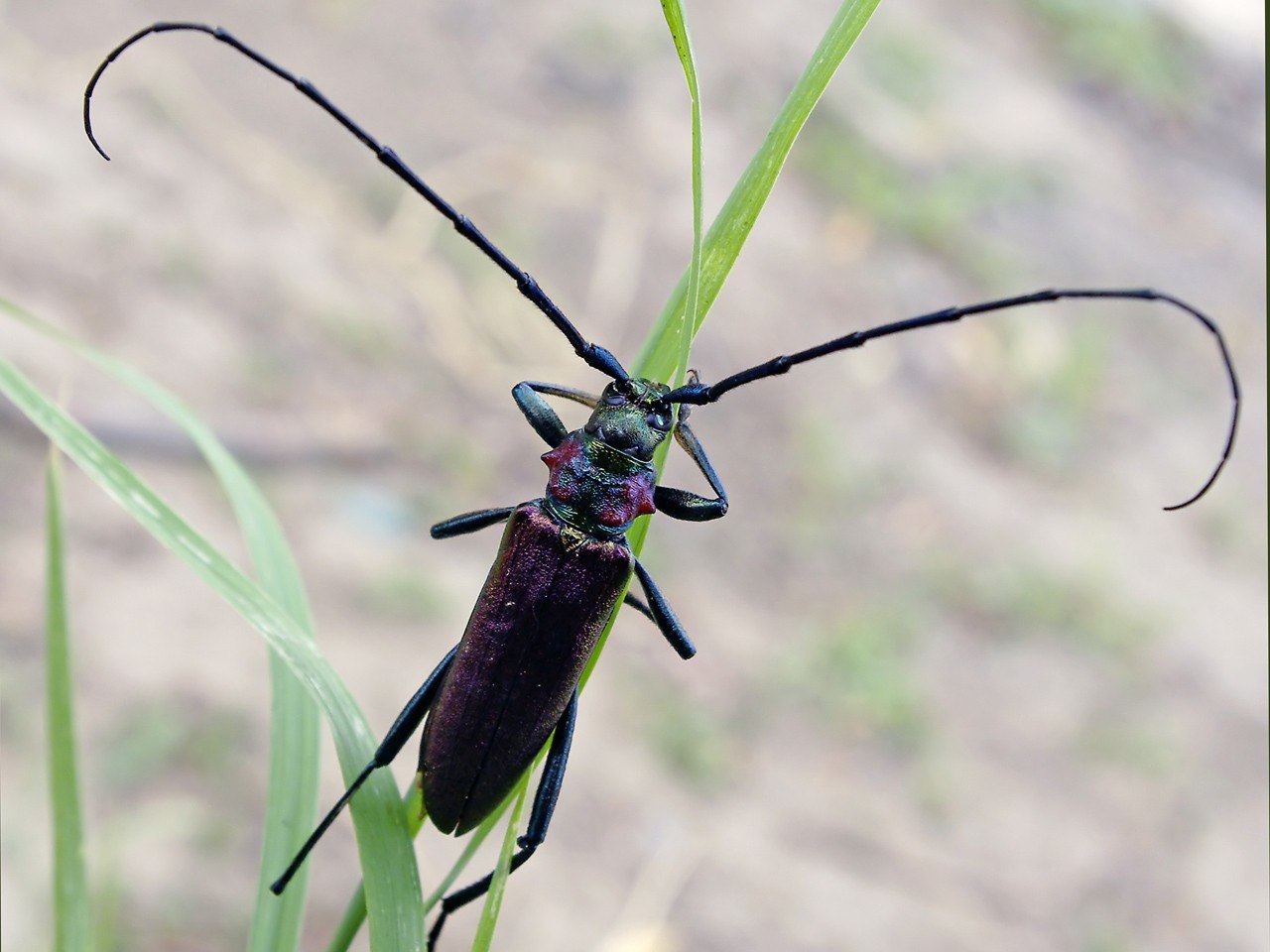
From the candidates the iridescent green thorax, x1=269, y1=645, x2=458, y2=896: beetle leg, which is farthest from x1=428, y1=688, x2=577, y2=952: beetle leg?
the iridescent green thorax

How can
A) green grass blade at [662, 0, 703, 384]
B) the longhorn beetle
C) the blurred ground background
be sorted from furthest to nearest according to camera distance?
the blurred ground background < the longhorn beetle < green grass blade at [662, 0, 703, 384]

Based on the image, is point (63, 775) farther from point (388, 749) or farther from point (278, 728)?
point (388, 749)

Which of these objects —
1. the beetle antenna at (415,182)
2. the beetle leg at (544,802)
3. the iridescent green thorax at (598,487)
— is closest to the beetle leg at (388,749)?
the beetle leg at (544,802)

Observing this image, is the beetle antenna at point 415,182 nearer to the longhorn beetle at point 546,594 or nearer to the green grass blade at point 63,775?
the longhorn beetle at point 546,594

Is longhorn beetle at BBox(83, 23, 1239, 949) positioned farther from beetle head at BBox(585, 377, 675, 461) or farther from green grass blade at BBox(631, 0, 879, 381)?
green grass blade at BBox(631, 0, 879, 381)

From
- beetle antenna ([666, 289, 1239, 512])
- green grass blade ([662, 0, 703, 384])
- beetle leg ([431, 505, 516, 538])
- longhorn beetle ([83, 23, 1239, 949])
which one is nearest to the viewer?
green grass blade ([662, 0, 703, 384])

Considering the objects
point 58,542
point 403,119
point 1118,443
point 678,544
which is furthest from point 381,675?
point 1118,443

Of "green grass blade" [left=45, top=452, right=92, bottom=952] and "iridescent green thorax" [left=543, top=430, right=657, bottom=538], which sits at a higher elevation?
"iridescent green thorax" [left=543, top=430, right=657, bottom=538]

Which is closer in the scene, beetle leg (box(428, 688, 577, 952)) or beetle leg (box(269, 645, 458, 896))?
beetle leg (box(269, 645, 458, 896))
